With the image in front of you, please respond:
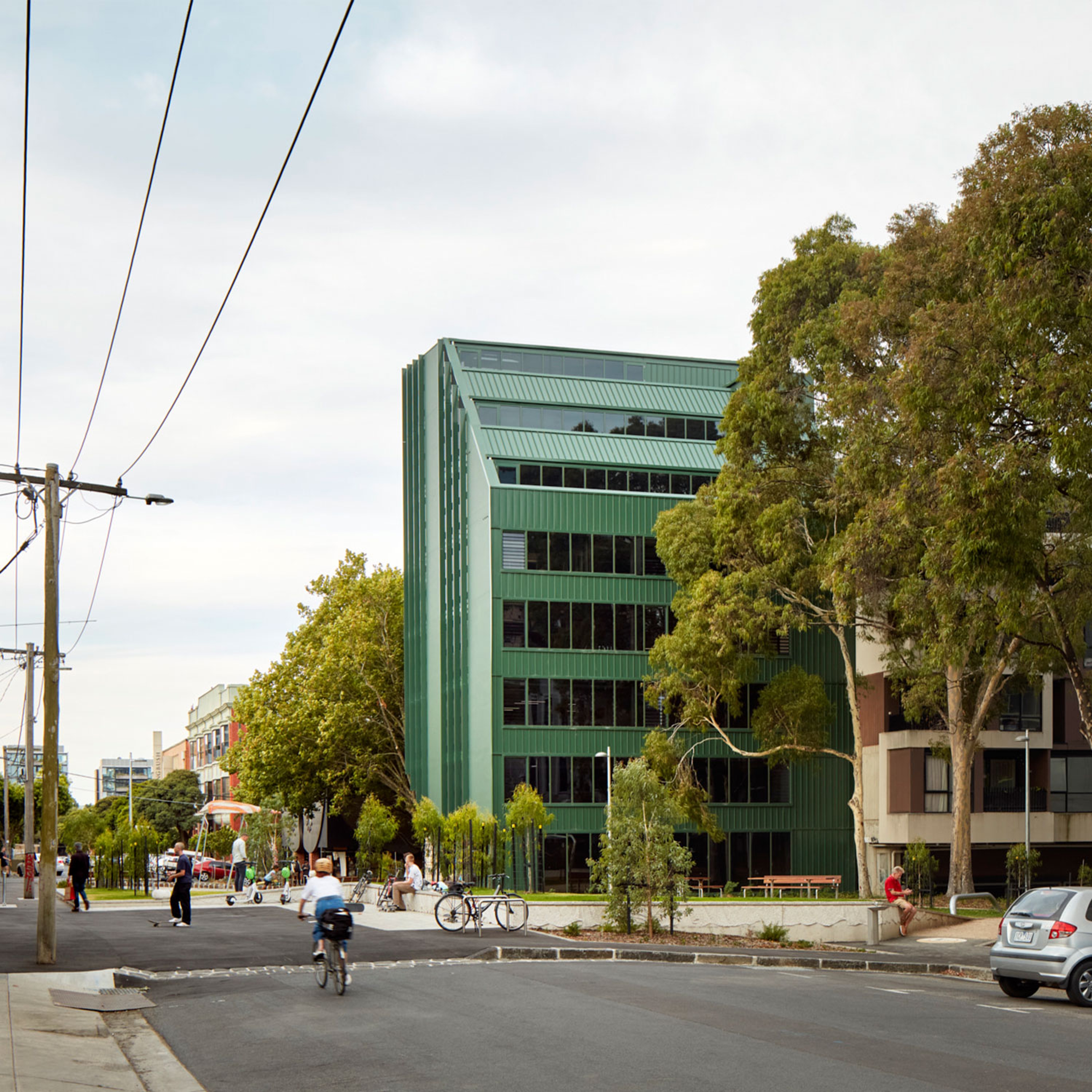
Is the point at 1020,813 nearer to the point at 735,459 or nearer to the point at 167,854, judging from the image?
the point at 735,459

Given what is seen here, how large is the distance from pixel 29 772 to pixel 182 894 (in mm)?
20229

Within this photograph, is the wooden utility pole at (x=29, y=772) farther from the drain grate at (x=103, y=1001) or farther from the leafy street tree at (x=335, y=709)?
the drain grate at (x=103, y=1001)

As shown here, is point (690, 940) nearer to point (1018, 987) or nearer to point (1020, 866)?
point (1018, 987)

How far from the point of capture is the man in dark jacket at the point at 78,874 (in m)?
33.0

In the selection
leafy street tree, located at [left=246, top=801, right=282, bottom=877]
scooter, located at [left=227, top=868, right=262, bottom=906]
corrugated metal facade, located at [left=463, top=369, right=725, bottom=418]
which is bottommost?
leafy street tree, located at [left=246, top=801, right=282, bottom=877]

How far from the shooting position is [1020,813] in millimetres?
44688

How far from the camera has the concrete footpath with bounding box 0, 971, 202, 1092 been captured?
34.5 feet

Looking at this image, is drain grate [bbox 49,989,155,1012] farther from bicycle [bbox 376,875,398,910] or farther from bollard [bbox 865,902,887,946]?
bollard [bbox 865,902,887,946]

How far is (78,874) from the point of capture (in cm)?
3312

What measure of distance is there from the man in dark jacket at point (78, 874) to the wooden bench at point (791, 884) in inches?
715

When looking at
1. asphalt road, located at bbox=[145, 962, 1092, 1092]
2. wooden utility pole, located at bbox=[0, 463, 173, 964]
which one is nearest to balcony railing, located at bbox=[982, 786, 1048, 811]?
asphalt road, located at bbox=[145, 962, 1092, 1092]

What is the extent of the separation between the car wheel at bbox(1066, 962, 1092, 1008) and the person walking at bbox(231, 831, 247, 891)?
26344 millimetres

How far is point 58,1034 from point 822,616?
30923 millimetres

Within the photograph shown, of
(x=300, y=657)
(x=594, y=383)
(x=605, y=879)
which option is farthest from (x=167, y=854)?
(x=605, y=879)
